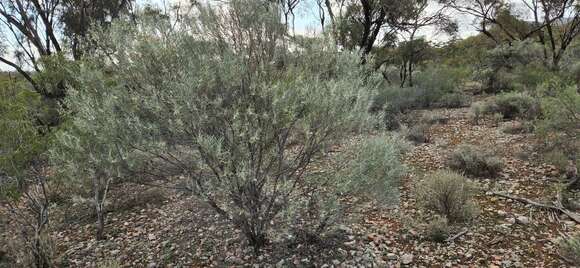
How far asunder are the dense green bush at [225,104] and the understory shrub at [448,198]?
4.40 ft

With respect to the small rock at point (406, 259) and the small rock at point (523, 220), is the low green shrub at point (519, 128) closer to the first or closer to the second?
the small rock at point (523, 220)

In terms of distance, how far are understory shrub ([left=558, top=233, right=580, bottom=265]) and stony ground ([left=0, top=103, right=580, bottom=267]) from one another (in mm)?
83

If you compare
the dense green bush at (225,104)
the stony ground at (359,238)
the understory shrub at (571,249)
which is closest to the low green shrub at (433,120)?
the stony ground at (359,238)

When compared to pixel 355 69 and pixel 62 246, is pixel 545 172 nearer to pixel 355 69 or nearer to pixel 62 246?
pixel 355 69

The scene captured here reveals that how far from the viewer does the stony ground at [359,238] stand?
343 centimetres

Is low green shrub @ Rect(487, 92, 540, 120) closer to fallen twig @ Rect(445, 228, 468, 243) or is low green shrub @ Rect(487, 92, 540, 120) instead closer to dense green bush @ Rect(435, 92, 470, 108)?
dense green bush @ Rect(435, 92, 470, 108)

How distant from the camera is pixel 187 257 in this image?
3.71 m

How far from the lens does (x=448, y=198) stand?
421 cm

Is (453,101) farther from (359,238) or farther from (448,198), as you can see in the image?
(359,238)

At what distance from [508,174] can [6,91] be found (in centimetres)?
769

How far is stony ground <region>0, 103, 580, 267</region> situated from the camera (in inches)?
135

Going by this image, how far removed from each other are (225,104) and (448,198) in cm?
314

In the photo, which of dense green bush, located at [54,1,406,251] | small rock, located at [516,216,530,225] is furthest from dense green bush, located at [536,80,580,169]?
dense green bush, located at [54,1,406,251]

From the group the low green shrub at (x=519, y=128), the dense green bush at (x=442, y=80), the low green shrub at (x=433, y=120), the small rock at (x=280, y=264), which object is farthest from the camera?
the dense green bush at (x=442, y=80)
